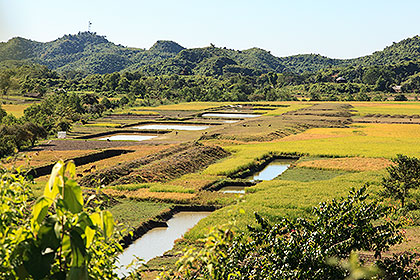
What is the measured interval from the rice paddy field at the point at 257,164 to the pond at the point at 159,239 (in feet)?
3.20

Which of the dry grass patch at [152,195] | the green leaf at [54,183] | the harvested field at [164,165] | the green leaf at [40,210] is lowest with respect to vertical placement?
the dry grass patch at [152,195]

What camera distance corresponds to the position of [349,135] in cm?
5088

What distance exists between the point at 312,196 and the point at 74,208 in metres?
22.4

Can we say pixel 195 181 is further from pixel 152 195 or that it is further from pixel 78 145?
pixel 78 145

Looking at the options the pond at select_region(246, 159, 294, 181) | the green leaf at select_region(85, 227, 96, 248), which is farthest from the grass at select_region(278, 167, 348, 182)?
the green leaf at select_region(85, 227, 96, 248)

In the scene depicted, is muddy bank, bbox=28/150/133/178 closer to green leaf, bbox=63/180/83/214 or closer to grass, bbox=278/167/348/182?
grass, bbox=278/167/348/182

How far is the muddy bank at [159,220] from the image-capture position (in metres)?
19.5

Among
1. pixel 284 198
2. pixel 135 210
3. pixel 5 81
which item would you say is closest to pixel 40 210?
pixel 135 210

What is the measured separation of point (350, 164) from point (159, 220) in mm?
18540

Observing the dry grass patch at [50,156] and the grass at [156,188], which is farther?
the dry grass patch at [50,156]

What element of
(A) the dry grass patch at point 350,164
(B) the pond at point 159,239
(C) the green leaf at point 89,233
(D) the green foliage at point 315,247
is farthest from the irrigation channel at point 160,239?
(A) the dry grass patch at point 350,164

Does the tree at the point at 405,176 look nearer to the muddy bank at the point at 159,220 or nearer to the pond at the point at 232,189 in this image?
the muddy bank at the point at 159,220

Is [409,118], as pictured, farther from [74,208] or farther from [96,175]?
[74,208]

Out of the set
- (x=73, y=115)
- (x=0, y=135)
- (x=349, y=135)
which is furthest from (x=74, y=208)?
(x=73, y=115)
